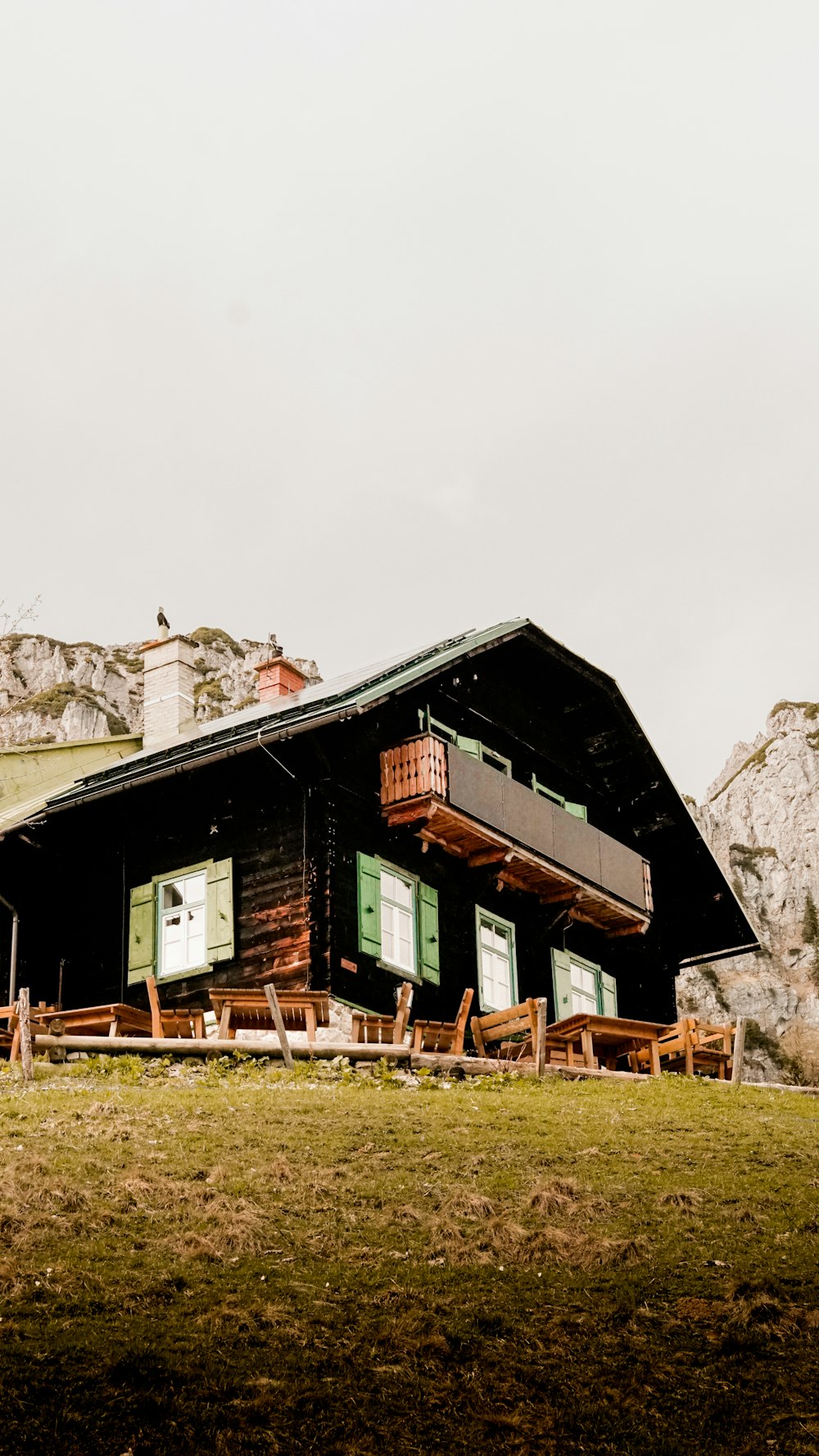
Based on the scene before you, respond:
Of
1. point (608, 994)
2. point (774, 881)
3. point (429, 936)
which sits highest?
point (774, 881)

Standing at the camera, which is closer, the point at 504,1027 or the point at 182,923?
the point at 504,1027

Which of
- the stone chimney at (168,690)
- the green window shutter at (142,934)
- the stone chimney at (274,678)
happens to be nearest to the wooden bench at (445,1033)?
the green window shutter at (142,934)

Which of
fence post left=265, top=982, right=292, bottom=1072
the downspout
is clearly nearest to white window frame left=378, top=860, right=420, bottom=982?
fence post left=265, top=982, right=292, bottom=1072

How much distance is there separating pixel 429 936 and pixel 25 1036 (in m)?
7.61

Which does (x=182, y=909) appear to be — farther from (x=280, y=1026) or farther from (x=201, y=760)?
(x=280, y=1026)

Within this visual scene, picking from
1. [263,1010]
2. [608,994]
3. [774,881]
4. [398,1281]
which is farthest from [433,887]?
[774,881]

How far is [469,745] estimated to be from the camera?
27.7 meters

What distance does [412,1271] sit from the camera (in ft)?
40.8

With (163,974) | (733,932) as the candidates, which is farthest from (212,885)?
(733,932)

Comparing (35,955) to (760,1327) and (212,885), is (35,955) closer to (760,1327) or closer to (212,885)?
(212,885)

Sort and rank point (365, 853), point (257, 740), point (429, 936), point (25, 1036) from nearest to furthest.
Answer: point (25, 1036) → point (257, 740) → point (365, 853) → point (429, 936)

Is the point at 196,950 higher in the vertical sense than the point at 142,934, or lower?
lower

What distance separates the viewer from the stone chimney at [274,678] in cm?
3041

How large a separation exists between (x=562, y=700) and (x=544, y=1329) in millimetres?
19451
